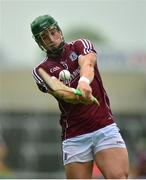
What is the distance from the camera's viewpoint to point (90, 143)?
34.4ft

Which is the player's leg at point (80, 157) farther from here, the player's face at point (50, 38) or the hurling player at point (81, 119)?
the player's face at point (50, 38)

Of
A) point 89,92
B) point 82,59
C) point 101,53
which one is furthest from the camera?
point 101,53

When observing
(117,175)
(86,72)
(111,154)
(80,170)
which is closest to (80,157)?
(80,170)

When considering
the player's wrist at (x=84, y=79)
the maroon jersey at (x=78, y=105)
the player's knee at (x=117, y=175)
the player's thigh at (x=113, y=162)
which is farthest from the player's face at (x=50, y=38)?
the player's knee at (x=117, y=175)

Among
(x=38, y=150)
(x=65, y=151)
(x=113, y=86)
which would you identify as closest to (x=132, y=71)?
(x=113, y=86)

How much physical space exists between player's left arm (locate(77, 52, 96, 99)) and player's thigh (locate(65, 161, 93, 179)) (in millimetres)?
1142

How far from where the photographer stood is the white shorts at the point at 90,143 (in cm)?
1039

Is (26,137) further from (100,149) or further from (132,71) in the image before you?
(100,149)

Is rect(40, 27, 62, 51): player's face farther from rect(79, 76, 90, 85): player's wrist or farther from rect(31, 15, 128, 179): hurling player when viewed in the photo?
rect(79, 76, 90, 85): player's wrist

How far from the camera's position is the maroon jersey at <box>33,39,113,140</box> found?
1047 centimetres

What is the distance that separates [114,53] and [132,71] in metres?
1.09

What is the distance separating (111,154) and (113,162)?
105 millimetres

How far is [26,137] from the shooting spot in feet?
101

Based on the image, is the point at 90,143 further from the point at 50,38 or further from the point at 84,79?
the point at 50,38
